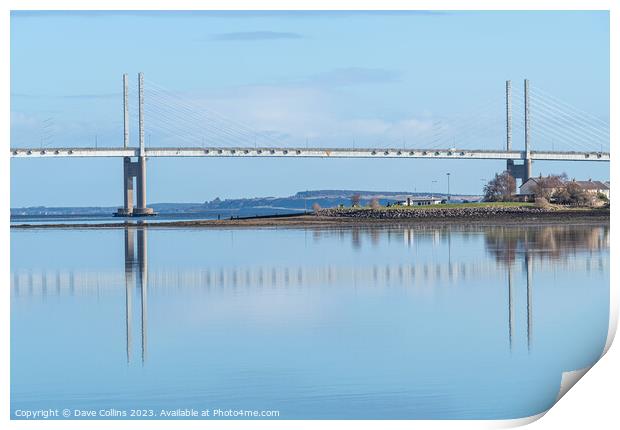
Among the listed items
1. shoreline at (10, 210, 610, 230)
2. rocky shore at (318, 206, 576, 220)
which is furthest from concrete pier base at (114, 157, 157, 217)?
shoreline at (10, 210, 610, 230)

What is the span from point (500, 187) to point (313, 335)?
48.0 meters

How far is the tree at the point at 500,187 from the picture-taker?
55.4 meters

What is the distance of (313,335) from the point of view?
928cm

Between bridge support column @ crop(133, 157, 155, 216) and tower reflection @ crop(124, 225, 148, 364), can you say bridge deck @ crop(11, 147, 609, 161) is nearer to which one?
bridge support column @ crop(133, 157, 155, 216)

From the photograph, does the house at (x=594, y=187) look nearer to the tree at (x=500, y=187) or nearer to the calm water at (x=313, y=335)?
the tree at (x=500, y=187)

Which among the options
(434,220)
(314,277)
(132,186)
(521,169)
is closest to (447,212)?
(434,220)

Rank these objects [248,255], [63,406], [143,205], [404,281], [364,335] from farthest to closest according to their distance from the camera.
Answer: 1. [143,205]
2. [248,255]
3. [404,281]
4. [364,335]
5. [63,406]

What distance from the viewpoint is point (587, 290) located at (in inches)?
496

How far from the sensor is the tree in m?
55.4

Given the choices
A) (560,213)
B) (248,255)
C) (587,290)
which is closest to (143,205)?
(560,213)

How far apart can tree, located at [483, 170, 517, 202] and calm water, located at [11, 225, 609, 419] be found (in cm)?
3817
